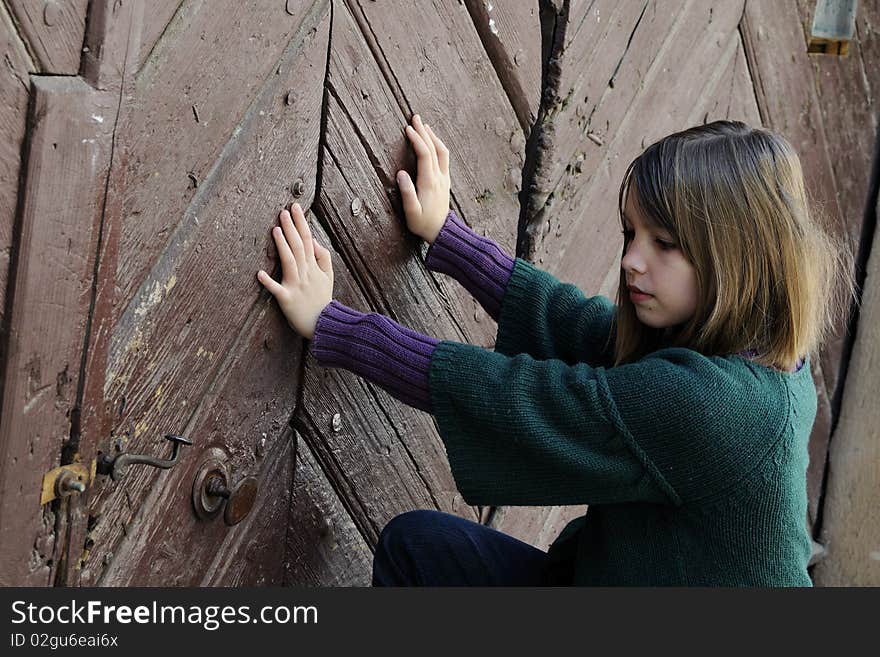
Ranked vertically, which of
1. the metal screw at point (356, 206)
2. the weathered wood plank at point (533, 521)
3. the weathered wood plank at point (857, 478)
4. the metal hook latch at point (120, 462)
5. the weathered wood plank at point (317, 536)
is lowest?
the weathered wood plank at point (857, 478)

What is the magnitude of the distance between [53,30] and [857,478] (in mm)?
2760

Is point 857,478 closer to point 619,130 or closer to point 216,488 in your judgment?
point 619,130

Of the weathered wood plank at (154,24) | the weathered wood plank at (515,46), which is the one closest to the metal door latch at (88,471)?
the weathered wood plank at (154,24)

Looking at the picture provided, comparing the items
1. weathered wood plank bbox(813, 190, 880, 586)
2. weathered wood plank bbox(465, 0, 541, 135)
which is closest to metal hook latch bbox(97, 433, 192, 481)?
weathered wood plank bbox(465, 0, 541, 135)

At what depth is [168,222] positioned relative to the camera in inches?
52.2

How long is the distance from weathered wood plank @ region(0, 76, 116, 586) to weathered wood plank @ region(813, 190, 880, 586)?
250 centimetres

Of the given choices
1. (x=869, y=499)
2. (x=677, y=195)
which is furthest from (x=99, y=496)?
(x=869, y=499)

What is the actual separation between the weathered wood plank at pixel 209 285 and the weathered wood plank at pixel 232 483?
1cm

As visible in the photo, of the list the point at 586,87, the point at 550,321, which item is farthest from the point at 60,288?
the point at 586,87

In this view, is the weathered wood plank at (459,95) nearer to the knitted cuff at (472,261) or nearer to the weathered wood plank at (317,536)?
the knitted cuff at (472,261)

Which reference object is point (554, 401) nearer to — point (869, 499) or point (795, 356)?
point (795, 356)

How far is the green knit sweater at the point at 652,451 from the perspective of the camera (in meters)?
1.39

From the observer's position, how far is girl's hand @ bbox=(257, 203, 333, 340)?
59.0 inches

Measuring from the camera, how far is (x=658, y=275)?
1.50 m
